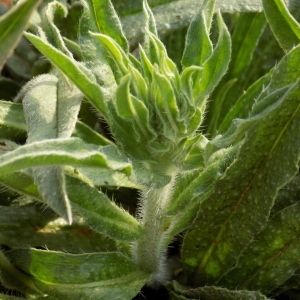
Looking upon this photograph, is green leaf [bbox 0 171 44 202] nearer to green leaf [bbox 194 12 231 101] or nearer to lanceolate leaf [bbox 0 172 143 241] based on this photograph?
lanceolate leaf [bbox 0 172 143 241]

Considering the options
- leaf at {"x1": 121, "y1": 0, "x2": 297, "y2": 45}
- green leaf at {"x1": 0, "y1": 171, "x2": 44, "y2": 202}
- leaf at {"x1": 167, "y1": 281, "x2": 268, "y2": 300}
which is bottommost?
leaf at {"x1": 167, "y1": 281, "x2": 268, "y2": 300}

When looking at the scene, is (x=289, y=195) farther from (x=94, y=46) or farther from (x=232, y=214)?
(x=94, y=46)

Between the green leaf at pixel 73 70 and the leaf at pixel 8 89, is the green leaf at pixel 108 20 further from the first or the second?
the leaf at pixel 8 89

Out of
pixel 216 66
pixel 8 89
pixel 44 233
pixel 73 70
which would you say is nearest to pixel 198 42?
pixel 216 66

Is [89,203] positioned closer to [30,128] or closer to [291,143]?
[30,128]

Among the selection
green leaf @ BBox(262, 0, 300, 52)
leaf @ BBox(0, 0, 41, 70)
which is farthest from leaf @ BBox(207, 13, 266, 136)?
leaf @ BBox(0, 0, 41, 70)
